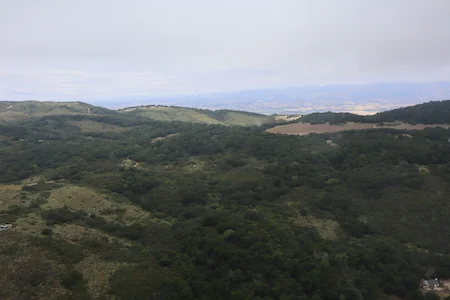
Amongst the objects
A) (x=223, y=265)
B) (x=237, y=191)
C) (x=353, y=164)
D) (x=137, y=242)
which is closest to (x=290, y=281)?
(x=223, y=265)

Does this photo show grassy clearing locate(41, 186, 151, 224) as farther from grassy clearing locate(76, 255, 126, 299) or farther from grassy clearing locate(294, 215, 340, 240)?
grassy clearing locate(294, 215, 340, 240)

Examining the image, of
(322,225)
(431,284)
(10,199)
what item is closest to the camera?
(431,284)

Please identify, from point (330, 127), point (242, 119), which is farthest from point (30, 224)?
point (242, 119)

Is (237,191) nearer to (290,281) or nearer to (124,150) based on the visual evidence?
(290,281)

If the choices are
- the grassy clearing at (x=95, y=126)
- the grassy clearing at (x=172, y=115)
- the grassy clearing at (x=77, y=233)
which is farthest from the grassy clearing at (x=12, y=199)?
the grassy clearing at (x=172, y=115)

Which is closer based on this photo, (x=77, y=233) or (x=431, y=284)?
(x=431, y=284)

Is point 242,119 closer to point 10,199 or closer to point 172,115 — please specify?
point 172,115

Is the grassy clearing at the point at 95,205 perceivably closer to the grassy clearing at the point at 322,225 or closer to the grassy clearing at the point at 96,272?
the grassy clearing at the point at 96,272
